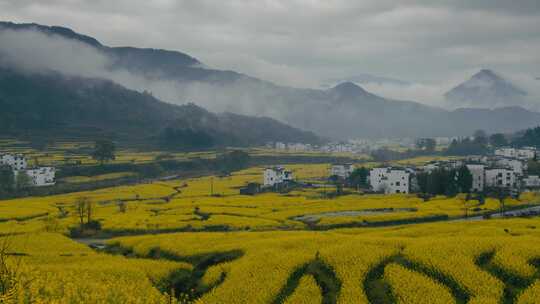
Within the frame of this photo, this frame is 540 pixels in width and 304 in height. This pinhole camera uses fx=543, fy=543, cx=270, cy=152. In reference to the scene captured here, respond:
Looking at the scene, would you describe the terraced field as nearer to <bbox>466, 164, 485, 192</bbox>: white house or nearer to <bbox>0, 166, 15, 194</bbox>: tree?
<bbox>466, 164, 485, 192</bbox>: white house

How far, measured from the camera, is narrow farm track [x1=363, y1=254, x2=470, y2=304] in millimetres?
21828

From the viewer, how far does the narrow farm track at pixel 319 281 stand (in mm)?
22484

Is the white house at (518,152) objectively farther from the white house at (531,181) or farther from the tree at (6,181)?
the tree at (6,181)

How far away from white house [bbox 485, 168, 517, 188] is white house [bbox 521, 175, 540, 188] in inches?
100

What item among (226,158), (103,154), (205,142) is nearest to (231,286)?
(103,154)

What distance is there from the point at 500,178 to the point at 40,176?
77.5 meters

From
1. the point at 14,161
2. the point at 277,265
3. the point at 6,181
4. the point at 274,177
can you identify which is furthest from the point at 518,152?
the point at 277,265

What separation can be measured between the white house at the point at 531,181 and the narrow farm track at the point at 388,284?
67.6 m

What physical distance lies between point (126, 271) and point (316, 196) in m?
53.4

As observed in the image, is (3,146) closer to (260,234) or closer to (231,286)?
(260,234)

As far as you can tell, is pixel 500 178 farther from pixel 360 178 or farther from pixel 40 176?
pixel 40 176

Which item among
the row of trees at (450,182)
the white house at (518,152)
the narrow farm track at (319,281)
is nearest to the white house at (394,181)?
the row of trees at (450,182)

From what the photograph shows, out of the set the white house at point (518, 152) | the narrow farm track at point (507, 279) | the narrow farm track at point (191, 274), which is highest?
the white house at point (518, 152)

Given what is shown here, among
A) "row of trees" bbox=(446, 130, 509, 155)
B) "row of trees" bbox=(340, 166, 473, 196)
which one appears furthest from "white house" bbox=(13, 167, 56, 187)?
"row of trees" bbox=(446, 130, 509, 155)
